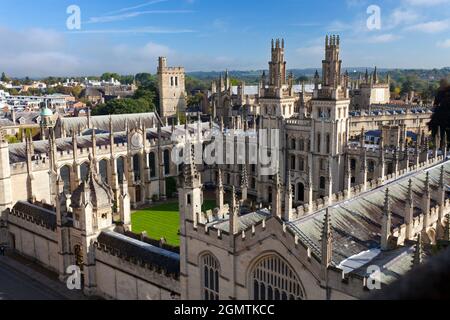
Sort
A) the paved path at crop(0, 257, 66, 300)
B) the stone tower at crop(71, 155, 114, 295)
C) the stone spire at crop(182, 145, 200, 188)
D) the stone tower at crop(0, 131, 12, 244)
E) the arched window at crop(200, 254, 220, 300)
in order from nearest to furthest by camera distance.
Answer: the arched window at crop(200, 254, 220, 300) < the stone spire at crop(182, 145, 200, 188) < the stone tower at crop(71, 155, 114, 295) < the paved path at crop(0, 257, 66, 300) < the stone tower at crop(0, 131, 12, 244)

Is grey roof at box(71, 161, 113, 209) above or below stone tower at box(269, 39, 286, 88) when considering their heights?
below

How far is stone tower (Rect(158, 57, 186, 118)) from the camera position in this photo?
72188mm

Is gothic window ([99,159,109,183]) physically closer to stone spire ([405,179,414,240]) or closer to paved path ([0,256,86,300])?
paved path ([0,256,86,300])

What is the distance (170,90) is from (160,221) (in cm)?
4207

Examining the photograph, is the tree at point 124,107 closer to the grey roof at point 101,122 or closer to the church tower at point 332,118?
the grey roof at point 101,122

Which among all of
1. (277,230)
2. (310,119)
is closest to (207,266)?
(277,230)

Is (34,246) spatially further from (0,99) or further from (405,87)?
(405,87)

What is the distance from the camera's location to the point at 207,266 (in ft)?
59.4

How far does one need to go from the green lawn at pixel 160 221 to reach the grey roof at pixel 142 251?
6651mm

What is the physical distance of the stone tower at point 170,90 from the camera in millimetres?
72188

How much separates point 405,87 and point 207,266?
125097 millimetres

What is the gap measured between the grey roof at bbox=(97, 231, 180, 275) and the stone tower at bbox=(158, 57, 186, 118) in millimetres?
50218

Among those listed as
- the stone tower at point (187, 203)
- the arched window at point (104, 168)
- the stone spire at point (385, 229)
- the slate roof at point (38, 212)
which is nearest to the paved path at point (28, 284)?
the slate roof at point (38, 212)

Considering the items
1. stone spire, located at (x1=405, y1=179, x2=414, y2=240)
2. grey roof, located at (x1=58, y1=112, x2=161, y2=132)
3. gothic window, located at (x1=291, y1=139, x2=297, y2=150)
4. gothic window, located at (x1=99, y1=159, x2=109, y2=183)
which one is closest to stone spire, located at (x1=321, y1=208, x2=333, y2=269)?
stone spire, located at (x1=405, y1=179, x2=414, y2=240)
